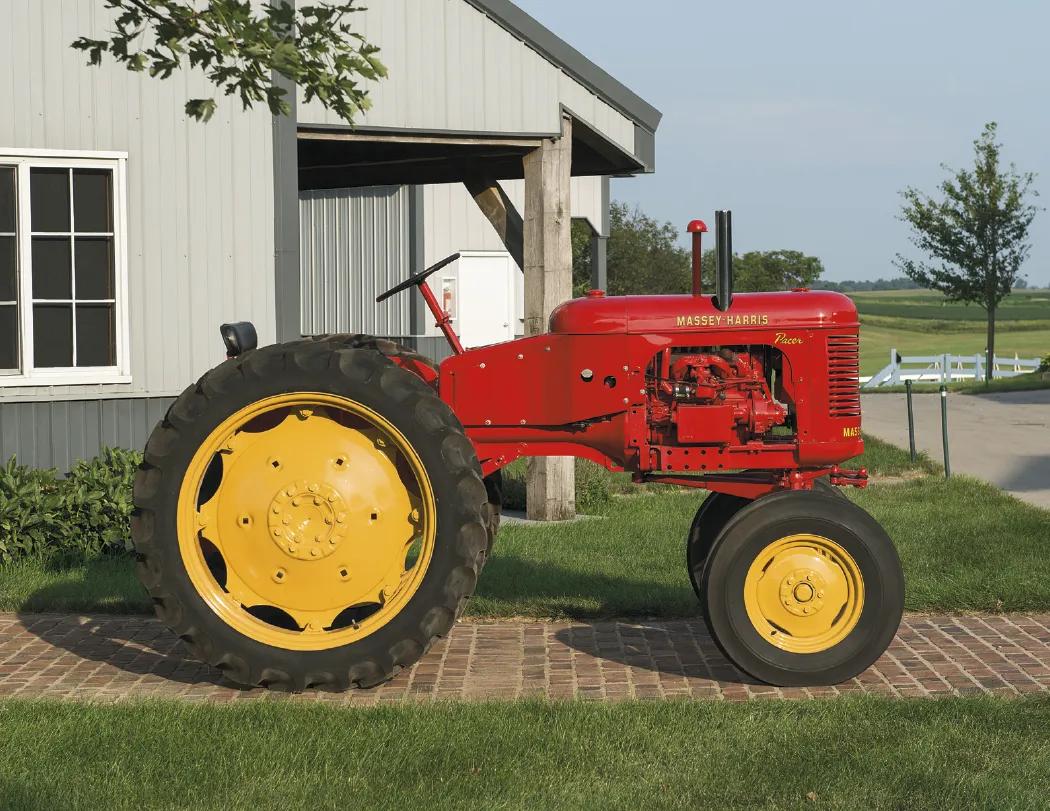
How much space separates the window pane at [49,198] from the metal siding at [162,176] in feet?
0.66

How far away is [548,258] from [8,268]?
3.76 m

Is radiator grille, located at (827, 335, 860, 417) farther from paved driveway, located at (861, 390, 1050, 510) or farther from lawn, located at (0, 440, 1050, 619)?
paved driveway, located at (861, 390, 1050, 510)

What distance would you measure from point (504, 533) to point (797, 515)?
411 cm

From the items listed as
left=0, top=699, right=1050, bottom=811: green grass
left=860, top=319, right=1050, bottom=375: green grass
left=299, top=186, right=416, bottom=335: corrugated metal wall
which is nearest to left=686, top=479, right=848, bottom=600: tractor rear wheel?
left=0, top=699, right=1050, bottom=811: green grass

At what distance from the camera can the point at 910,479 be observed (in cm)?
1328

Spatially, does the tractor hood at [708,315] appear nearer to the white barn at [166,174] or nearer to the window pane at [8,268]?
the white barn at [166,174]

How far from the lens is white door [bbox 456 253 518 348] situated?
75.0 ft

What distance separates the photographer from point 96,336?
9.66 metres

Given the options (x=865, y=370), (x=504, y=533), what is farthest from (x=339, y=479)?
(x=865, y=370)

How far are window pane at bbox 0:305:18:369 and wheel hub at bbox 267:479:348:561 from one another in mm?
4121

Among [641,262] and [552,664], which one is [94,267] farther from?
[641,262]

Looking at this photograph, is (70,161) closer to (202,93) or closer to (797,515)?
(202,93)

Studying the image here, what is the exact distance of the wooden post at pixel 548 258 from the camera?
35.0 ft

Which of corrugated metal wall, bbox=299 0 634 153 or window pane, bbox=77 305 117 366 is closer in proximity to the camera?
window pane, bbox=77 305 117 366
